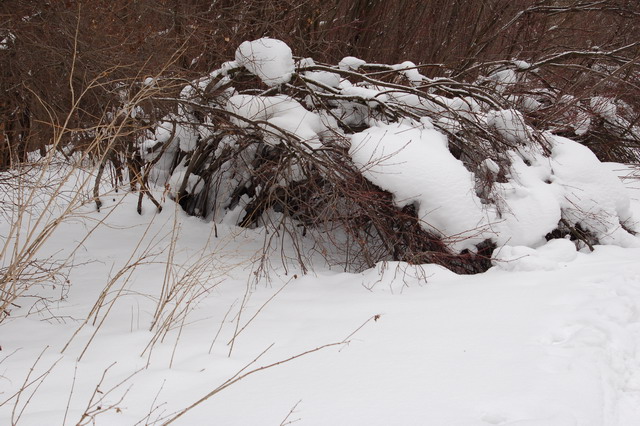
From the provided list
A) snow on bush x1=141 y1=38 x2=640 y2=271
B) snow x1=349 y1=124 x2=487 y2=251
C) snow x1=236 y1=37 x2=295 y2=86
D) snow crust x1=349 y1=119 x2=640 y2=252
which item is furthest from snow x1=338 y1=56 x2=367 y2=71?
Result: snow x1=349 y1=124 x2=487 y2=251

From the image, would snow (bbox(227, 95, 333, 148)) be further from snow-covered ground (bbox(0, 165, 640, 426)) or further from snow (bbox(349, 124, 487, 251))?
snow-covered ground (bbox(0, 165, 640, 426))

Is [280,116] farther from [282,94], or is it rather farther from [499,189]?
[499,189]

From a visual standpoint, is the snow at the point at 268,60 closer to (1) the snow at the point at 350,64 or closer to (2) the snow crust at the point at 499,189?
(1) the snow at the point at 350,64

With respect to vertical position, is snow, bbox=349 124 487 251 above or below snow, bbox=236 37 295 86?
below

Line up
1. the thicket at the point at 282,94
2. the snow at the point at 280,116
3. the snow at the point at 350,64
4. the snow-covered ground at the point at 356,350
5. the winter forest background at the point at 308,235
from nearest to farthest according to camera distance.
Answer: the snow-covered ground at the point at 356,350
the winter forest background at the point at 308,235
the thicket at the point at 282,94
the snow at the point at 280,116
the snow at the point at 350,64

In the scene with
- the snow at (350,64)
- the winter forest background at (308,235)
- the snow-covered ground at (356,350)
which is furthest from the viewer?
the snow at (350,64)

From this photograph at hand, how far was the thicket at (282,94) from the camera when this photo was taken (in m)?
4.89

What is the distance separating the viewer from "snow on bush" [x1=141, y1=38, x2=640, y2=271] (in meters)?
4.95

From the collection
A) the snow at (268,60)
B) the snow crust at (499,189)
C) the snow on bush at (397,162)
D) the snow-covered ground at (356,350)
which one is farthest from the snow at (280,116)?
the snow-covered ground at (356,350)

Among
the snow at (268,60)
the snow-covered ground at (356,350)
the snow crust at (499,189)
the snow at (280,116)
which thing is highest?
the snow at (268,60)

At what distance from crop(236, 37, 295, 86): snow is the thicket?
158 mm

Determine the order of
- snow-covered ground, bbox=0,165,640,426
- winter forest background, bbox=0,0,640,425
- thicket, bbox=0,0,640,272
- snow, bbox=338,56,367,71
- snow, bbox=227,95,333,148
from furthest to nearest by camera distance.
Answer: snow, bbox=338,56,367,71
snow, bbox=227,95,333,148
thicket, bbox=0,0,640,272
winter forest background, bbox=0,0,640,425
snow-covered ground, bbox=0,165,640,426

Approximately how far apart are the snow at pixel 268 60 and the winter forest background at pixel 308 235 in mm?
21

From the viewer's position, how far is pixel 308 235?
6.34 m
